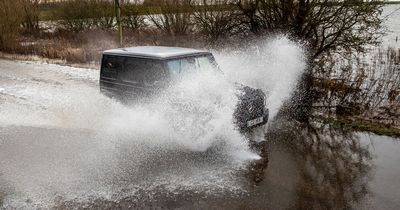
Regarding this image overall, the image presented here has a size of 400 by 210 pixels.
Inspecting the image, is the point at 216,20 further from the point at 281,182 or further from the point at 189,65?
the point at 281,182

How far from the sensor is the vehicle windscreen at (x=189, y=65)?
26.7 ft

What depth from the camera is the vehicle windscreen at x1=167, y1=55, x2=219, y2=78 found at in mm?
8141

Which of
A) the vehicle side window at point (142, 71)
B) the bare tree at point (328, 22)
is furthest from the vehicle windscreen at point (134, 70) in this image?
the bare tree at point (328, 22)

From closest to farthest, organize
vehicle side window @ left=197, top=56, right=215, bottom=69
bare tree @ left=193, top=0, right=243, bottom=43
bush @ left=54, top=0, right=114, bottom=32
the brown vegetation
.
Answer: vehicle side window @ left=197, top=56, right=215, bottom=69
the brown vegetation
bare tree @ left=193, top=0, right=243, bottom=43
bush @ left=54, top=0, right=114, bottom=32

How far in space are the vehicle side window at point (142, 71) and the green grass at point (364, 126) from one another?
184 inches

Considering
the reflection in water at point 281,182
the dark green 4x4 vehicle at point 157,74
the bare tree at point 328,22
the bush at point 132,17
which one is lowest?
the reflection in water at point 281,182

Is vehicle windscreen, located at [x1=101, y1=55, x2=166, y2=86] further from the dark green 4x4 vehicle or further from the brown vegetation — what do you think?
the brown vegetation

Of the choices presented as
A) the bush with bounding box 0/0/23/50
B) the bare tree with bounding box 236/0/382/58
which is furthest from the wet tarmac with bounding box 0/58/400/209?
the bush with bounding box 0/0/23/50

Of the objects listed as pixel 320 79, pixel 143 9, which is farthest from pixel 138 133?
pixel 143 9

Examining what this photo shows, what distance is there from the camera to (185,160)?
7262 mm

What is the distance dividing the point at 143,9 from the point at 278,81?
55.0ft

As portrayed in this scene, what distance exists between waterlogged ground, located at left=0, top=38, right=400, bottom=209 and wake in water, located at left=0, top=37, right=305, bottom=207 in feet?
0.07

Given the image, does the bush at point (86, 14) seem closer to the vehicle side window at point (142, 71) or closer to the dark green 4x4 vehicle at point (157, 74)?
the dark green 4x4 vehicle at point (157, 74)

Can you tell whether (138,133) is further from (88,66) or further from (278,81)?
(88,66)
